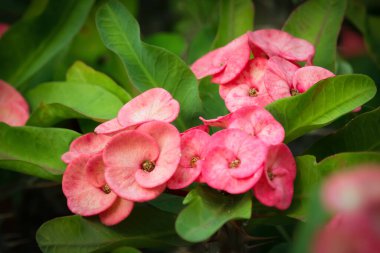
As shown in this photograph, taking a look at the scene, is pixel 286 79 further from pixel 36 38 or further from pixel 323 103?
pixel 36 38

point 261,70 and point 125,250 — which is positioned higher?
→ point 261,70

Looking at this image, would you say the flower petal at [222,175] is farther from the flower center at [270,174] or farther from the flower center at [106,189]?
the flower center at [106,189]

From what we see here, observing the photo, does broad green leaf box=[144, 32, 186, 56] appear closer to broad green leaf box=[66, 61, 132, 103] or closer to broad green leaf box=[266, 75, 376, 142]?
broad green leaf box=[66, 61, 132, 103]

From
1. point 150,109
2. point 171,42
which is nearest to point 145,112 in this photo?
point 150,109

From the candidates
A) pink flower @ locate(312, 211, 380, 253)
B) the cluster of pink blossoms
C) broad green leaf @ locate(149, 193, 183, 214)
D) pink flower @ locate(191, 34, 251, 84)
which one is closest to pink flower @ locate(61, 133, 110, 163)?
the cluster of pink blossoms

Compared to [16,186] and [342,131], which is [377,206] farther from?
[16,186]

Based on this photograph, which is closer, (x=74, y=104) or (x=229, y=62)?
(x=229, y=62)

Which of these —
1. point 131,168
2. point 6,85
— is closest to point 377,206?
point 131,168
